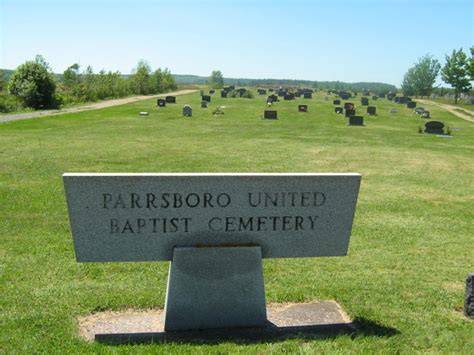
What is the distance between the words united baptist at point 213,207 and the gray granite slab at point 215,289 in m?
0.26

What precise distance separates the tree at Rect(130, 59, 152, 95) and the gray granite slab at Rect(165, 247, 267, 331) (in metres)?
70.5

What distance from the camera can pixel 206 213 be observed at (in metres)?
4.83

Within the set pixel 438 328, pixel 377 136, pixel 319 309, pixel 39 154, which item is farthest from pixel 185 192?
pixel 377 136

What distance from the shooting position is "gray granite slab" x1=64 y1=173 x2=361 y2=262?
4629 mm

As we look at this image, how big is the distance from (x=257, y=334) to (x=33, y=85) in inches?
1743

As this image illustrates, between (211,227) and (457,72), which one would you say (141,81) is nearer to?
(457,72)

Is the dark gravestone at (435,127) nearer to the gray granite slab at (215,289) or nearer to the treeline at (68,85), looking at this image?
the gray granite slab at (215,289)

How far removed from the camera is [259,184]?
15.9ft

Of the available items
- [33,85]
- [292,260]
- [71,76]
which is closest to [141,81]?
[71,76]

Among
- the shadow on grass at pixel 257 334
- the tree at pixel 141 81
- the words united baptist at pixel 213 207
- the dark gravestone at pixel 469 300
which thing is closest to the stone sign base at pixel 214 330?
the shadow on grass at pixel 257 334

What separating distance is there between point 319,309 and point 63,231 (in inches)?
206

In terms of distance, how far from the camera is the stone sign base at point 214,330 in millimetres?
4758

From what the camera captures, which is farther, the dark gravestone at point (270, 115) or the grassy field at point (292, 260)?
the dark gravestone at point (270, 115)

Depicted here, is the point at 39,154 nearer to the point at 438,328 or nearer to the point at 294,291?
the point at 294,291
